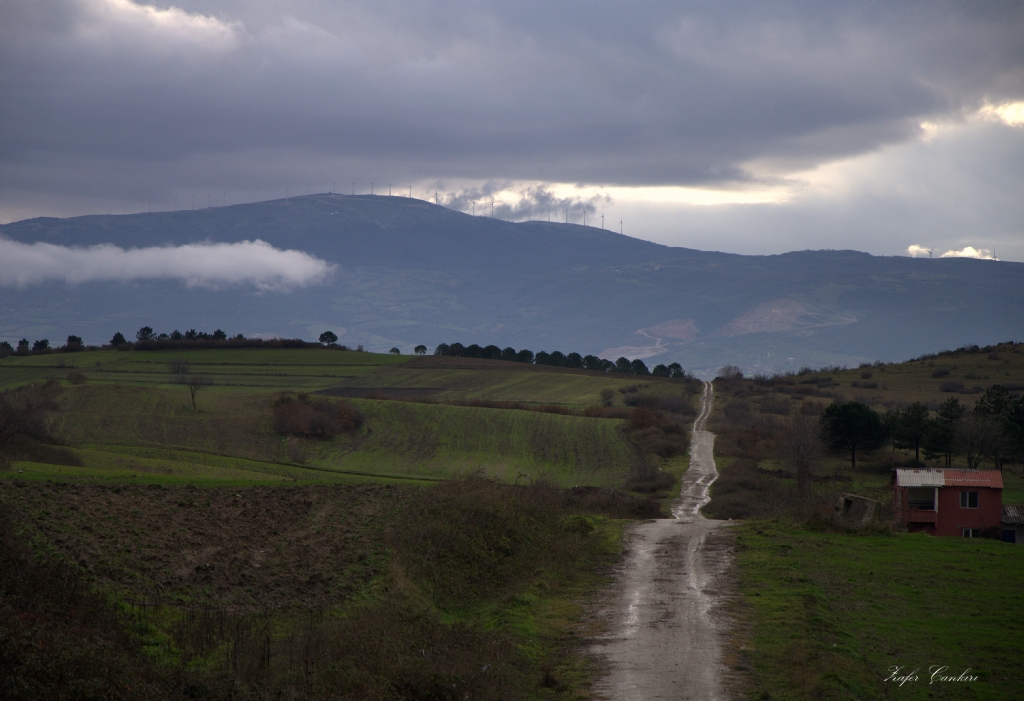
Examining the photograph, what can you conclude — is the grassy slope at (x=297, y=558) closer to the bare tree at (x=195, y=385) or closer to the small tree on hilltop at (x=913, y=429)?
the bare tree at (x=195, y=385)

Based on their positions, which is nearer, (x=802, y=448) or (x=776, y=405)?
(x=802, y=448)

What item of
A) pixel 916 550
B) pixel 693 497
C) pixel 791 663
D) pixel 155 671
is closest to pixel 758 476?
pixel 693 497

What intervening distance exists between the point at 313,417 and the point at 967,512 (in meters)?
52.6

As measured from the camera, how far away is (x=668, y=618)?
18.2 m

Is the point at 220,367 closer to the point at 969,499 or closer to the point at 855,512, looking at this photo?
the point at 969,499

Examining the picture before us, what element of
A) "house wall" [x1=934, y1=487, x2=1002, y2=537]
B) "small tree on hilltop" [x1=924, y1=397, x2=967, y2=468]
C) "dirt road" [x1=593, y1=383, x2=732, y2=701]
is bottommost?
"house wall" [x1=934, y1=487, x2=1002, y2=537]

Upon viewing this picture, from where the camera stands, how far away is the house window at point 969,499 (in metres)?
41.1

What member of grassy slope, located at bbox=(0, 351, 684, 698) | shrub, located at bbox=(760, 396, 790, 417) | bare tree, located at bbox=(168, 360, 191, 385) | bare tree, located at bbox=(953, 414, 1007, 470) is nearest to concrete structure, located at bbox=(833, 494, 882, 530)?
grassy slope, located at bbox=(0, 351, 684, 698)

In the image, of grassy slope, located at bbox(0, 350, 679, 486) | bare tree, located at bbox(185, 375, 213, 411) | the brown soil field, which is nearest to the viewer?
the brown soil field

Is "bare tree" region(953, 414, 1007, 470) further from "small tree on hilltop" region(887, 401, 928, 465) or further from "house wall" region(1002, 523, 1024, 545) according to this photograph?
"house wall" region(1002, 523, 1024, 545)

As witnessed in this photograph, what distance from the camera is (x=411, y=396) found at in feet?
334

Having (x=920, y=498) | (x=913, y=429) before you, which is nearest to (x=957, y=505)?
(x=920, y=498)

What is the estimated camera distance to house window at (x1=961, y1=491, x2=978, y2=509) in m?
41.1

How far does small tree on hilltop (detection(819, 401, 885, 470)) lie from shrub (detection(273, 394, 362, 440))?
138 feet
